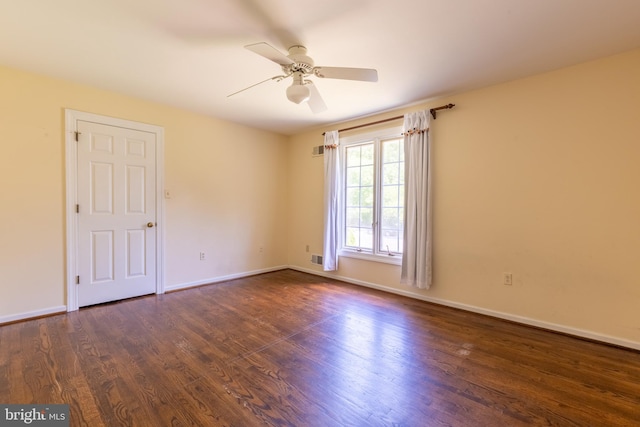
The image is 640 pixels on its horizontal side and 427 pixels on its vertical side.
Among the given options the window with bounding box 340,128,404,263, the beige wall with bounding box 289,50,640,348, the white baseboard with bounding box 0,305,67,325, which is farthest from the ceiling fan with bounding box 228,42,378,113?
the white baseboard with bounding box 0,305,67,325

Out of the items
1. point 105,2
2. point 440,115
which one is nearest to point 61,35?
point 105,2

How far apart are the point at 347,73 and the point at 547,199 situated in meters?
2.29

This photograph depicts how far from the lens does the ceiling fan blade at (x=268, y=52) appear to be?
1843mm

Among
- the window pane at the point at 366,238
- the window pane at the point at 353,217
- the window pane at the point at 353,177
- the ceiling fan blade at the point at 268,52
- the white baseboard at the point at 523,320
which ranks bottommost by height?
the white baseboard at the point at 523,320

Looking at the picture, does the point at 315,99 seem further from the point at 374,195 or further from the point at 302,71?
the point at 374,195

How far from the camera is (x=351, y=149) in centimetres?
443

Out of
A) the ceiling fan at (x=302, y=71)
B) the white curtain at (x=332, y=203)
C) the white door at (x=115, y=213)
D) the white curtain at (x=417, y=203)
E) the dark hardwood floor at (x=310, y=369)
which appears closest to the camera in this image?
the dark hardwood floor at (x=310, y=369)

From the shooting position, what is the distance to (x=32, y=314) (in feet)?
9.42

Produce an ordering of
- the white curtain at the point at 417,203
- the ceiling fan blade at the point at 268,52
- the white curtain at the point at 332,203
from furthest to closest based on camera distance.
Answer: the white curtain at the point at 332,203 → the white curtain at the point at 417,203 → the ceiling fan blade at the point at 268,52

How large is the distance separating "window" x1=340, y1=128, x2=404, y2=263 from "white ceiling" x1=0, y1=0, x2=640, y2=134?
99cm

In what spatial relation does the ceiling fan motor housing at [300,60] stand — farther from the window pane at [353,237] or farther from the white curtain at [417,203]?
the window pane at [353,237]

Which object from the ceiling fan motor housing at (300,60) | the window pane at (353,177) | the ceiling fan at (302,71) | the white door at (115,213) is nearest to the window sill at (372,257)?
the window pane at (353,177)

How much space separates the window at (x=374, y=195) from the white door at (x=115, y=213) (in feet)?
9.04

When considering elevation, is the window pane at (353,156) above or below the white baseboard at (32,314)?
above
